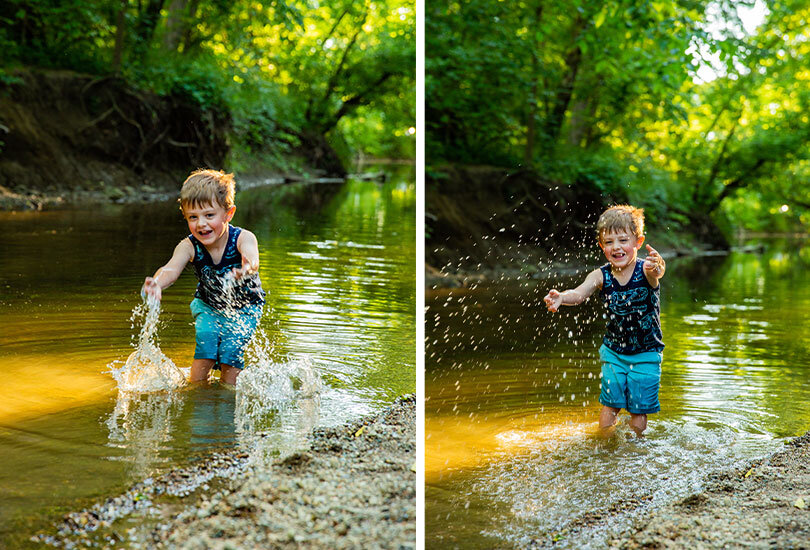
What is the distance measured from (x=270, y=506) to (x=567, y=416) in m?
1.65

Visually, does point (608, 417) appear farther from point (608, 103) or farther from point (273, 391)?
point (608, 103)

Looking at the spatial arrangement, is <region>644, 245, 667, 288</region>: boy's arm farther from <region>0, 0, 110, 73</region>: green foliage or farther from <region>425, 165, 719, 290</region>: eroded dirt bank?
<region>0, 0, 110, 73</region>: green foliage

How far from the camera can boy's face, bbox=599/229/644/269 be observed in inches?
116

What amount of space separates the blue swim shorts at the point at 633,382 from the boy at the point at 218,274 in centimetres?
140

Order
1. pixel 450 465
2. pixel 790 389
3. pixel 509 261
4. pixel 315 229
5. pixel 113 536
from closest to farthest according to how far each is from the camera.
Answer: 1. pixel 113 536
2. pixel 450 465
3. pixel 790 389
4. pixel 509 261
5. pixel 315 229

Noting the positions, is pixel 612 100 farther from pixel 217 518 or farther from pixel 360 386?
pixel 217 518

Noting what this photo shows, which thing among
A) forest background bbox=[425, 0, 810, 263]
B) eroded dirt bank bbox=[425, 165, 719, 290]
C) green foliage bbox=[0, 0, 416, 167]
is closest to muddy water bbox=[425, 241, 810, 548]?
eroded dirt bank bbox=[425, 165, 719, 290]

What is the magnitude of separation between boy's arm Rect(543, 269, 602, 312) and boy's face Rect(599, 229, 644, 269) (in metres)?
0.09

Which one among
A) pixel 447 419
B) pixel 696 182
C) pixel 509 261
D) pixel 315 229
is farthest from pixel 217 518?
pixel 696 182

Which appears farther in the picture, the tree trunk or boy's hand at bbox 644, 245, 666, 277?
the tree trunk

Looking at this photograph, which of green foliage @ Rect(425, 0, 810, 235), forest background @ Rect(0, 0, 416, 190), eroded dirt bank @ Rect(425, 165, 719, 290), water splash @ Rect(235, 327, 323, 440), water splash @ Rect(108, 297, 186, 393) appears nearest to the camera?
water splash @ Rect(235, 327, 323, 440)

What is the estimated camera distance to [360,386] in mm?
3096

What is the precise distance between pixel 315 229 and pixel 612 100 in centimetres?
404

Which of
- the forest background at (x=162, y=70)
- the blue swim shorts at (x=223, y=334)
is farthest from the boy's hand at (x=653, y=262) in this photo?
the forest background at (x=162, y=70)
